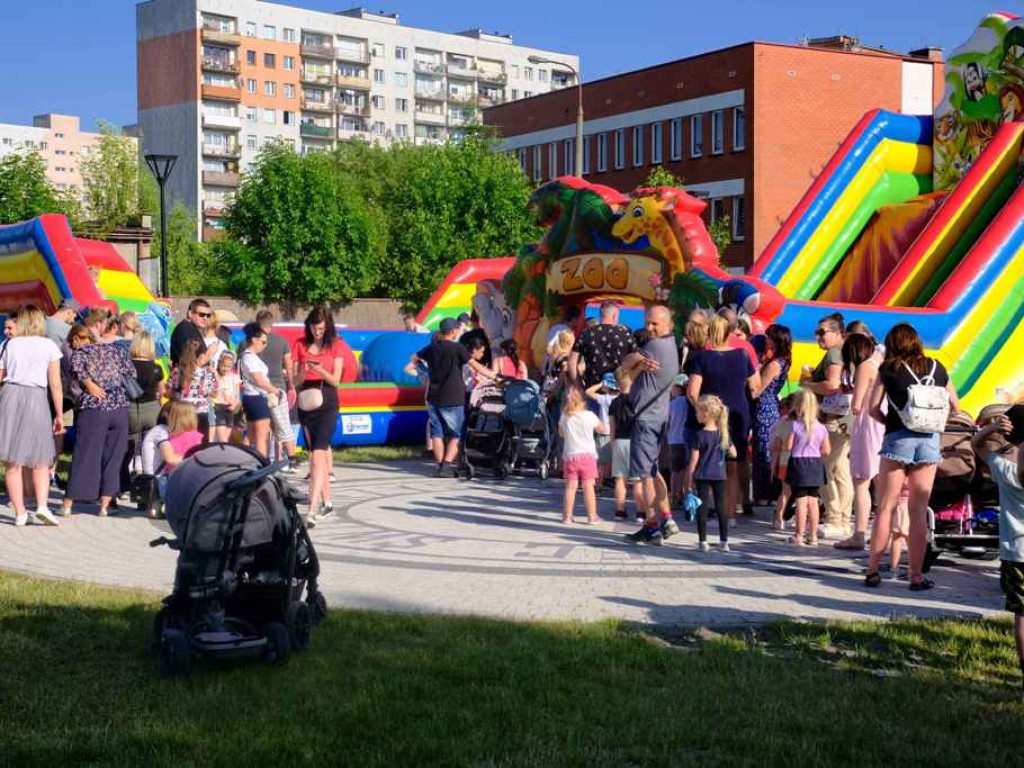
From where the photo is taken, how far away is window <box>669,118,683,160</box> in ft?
169

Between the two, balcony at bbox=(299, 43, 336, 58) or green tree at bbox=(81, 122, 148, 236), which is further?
balcony at bbox=(299, 43, 336, 58)

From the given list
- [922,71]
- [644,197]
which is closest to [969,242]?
[644,197]

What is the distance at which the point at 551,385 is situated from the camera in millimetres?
15852

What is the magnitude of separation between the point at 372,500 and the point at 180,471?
7.08m

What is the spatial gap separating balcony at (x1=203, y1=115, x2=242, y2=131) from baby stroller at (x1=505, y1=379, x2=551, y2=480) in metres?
85.3

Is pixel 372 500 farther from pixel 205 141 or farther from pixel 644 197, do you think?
pixel 205 141

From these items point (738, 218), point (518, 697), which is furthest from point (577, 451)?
point (738, 218)

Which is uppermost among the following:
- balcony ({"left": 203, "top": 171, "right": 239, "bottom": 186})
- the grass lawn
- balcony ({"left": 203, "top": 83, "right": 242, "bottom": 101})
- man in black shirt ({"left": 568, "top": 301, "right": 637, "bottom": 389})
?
balcony ({"left": 203, "top": 83, "right": 242, "bottom": 101})

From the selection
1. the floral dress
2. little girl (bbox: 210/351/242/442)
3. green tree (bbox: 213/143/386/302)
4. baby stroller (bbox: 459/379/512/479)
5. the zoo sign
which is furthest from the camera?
green tree (bbox: 213/143/386/302)

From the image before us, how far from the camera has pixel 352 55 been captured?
10806cm

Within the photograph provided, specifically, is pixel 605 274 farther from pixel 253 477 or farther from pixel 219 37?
pixel 219 37

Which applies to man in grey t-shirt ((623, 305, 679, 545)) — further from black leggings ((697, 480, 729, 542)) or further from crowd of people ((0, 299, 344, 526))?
crowd of people ((0, 299, 344, 526))

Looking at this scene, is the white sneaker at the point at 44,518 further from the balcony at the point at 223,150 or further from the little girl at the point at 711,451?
the balcony at the point at 223,150

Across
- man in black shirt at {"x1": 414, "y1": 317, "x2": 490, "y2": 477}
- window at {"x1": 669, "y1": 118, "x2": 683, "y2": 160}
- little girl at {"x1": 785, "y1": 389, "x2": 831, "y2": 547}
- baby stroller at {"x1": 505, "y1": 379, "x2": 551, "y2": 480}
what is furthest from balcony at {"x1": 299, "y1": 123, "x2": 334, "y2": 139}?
little girl at {"x1": 785, "y1": 389, "x2": 831, "y2": 547}
